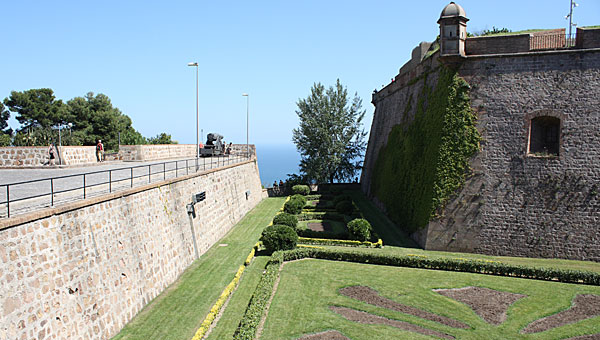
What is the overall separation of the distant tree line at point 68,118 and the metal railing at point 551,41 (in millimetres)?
45049

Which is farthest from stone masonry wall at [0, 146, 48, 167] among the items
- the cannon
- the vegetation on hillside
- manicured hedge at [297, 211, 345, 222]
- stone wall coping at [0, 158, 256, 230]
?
the vegetation on hillside

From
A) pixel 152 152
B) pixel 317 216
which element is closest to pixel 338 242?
pixel 317 216

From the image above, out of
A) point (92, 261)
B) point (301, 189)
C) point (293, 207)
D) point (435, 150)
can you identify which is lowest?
point (293, 207)

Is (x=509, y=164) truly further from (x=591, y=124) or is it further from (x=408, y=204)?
(x=408, y=204)

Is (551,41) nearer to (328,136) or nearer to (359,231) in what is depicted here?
(359,231)

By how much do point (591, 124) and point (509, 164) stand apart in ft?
11.5

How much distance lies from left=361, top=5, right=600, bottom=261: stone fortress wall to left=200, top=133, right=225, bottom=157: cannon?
2008 centimetres

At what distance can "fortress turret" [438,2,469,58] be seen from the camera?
61.8ft

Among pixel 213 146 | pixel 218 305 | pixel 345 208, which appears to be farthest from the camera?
pixel 213 146

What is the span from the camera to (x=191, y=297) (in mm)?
13477

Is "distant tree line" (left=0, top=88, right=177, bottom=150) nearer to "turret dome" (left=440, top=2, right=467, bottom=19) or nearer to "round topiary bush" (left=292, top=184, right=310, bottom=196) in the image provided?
"round topiary bush" (left=292, top=184, right=310, bottom=196)

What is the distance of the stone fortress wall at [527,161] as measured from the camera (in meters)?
17.3

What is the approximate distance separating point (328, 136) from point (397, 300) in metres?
27.0

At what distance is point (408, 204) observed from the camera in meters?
21.9
